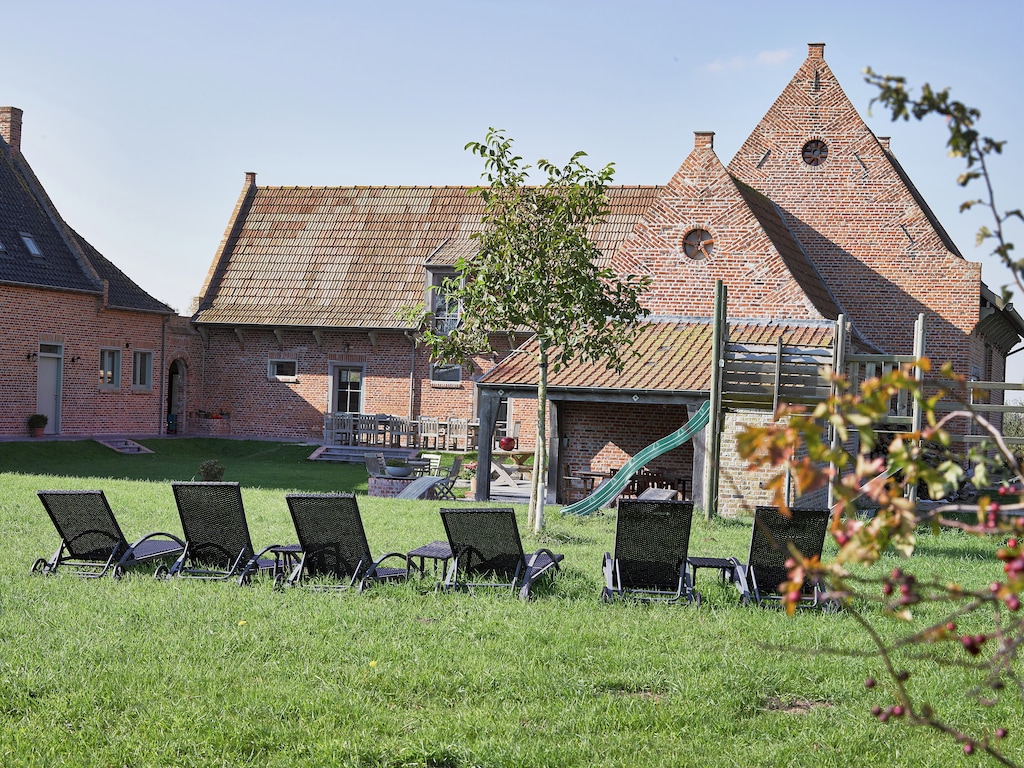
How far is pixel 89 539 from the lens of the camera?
30.1ft

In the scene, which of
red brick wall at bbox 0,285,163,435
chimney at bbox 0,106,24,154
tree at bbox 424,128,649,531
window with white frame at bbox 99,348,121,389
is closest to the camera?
tree at bbox 424,128,649,531

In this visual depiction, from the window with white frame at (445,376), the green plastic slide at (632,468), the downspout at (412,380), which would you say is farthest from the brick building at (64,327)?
the green plastic slide at (632,468)

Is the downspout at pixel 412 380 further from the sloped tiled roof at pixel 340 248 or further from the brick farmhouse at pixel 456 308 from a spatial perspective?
the sloped tiled roof at pixel 340 248

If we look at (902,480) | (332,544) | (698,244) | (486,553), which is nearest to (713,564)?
(486,553)

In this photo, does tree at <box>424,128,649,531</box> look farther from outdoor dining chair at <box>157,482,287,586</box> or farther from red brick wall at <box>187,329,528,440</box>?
red brick wall at <box>187,329,528,440</box>

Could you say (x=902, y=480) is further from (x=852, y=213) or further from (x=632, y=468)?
(x=852, y=213)

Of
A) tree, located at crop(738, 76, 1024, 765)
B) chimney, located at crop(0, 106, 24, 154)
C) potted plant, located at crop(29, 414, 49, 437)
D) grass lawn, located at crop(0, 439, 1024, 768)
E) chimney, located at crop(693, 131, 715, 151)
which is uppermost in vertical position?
chimney, located at crop(0, 106, 24, 154)

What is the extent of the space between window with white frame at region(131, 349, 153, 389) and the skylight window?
154 inches


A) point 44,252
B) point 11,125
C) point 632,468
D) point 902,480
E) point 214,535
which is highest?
point 11,125

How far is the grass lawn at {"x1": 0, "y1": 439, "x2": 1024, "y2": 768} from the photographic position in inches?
195

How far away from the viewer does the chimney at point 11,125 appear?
29234 mm

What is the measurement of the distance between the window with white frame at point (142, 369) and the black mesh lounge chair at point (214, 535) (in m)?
21.9

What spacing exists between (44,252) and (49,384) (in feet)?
10.8

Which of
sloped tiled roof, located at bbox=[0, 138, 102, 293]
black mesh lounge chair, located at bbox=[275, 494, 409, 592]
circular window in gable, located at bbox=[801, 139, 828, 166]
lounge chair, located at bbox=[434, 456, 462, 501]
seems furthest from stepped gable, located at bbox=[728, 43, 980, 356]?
sloped tiled roof, located at bbox=[0, 138, 102, 293]
